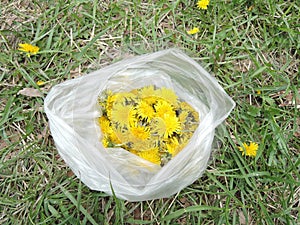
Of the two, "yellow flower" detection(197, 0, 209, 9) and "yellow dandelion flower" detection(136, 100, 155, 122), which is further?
"yellow flower" detection(197, 0, 209, 9)

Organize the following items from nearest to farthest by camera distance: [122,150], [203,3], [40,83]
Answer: [122,150] → [40,83] → [203,3]

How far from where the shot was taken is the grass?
1439 mm

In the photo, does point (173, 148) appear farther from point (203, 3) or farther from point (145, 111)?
point (203, 3)

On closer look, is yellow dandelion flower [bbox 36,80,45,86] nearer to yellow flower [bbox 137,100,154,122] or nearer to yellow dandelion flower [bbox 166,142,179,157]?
yellow flower [bbox 137,100,154,122]

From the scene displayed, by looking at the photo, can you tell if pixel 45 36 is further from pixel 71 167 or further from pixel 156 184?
pixel 156 184

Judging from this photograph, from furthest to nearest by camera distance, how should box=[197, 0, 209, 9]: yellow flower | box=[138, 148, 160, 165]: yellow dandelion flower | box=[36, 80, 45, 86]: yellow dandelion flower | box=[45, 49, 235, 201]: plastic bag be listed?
box=[197, 0, 209, 9]: yellow flower, box=[36, 80, 45, 86]: yellow dandelion flower, box=[138, 148, 160, 165]: yellow dandelion flower, box=[45, 49, 235, 201]: plastic bag

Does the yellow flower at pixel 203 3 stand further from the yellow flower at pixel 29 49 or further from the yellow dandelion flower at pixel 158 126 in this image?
the yellow flower at pixel 29 49

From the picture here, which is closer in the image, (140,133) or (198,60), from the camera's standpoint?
(140,133)

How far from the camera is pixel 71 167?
1.43m

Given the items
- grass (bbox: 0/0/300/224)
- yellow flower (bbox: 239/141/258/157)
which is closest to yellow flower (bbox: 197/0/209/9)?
grass (bbox: 0/0/300/224)

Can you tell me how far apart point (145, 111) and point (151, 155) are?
0.15 m

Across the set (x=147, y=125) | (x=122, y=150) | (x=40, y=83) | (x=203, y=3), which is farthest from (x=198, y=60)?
(x=40, y=83)

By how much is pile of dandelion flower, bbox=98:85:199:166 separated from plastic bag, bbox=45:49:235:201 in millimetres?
39

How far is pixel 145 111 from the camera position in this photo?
4.88 feet
